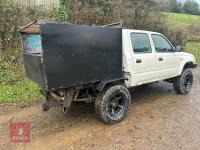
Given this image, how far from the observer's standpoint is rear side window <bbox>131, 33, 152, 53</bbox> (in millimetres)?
5812

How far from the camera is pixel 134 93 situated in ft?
25.6

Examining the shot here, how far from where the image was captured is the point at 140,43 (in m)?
6.02

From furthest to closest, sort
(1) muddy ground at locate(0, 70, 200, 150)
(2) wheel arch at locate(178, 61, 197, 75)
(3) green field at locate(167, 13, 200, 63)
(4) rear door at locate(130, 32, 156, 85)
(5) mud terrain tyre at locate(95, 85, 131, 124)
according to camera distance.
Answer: (3) green field at locate(167, 13, 200, 63) < (2) wheel arch at locate(178, 61, 197, 75) < (4) rear door at locate(130, 32, 156, 85) < (5) mud terrain tyre at locate(95, 85, 131, 124) < (1) muddy ground at locate(0, 70, 200, 150)

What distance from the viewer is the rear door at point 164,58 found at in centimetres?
655

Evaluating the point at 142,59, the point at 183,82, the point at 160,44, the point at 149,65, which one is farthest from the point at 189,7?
the point at 142,59

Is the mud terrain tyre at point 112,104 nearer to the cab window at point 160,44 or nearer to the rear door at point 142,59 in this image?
the rear door at point 142,59

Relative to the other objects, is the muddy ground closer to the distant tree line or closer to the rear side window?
the rear side window

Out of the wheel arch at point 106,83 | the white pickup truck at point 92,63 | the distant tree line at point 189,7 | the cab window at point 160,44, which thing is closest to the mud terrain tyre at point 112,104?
the white pickup truck at point 92,63

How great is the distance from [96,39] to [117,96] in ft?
4.80

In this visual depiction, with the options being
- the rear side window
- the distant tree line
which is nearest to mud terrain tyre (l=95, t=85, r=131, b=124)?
the rear side window

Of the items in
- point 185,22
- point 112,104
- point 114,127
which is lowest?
point 114,127

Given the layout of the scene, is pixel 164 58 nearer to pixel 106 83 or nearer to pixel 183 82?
pixel 183 82

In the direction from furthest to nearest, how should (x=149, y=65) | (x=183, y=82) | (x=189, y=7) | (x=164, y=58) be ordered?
(x=189, y=7), (x=183, y=82), (x=164, y=58), (x=149, y=65)

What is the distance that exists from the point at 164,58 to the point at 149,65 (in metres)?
0.78
